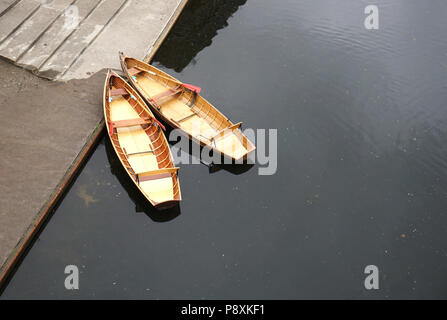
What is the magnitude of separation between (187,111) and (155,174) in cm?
401

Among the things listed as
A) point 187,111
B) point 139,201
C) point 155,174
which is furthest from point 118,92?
point 139,201

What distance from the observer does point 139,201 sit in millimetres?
15062

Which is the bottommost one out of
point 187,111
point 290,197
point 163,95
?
point 290,197

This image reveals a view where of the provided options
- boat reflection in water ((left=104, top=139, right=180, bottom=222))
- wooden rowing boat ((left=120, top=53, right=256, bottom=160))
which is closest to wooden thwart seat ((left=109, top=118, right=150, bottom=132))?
wooden rowing boat ((left=120, top=53, right=256, bottom=160))

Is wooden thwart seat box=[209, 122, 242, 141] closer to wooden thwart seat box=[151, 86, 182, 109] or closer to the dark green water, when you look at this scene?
the dark green water

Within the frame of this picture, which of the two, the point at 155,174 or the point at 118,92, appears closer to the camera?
the point at 155,174

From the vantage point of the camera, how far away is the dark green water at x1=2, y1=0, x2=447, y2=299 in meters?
13.4

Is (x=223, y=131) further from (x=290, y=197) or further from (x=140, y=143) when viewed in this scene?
(x=290, y=197)

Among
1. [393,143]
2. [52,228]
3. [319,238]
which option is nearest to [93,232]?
[52,228]

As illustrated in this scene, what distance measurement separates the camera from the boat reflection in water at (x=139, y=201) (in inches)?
583

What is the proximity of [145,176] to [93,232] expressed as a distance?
2612 millimetres

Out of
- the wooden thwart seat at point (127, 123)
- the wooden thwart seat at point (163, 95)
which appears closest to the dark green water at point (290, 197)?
the wooden thwart seat at point (127, 123)

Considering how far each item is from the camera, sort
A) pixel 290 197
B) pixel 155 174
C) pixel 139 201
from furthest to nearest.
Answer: pixel 290 197 < pixel 139 201 < pixel 155 174

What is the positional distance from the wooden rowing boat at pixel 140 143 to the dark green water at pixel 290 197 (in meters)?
0.82
